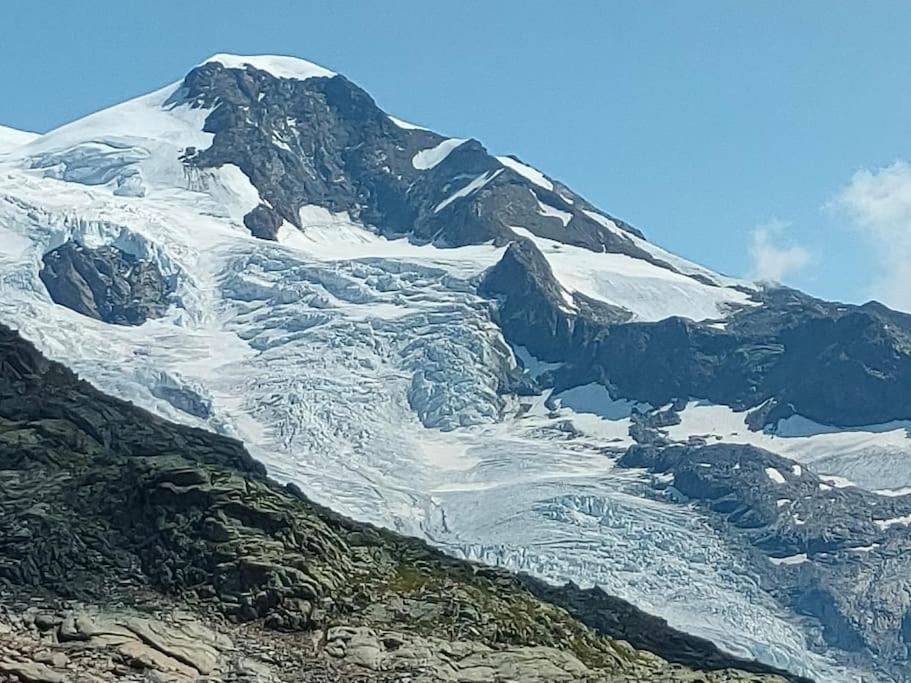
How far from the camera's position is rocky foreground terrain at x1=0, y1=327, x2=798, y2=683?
1916 inches

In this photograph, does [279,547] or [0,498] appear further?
[0,498]

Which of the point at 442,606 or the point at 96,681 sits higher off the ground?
the point at 442,606

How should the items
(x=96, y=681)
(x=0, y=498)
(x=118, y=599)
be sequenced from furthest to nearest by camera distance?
(x=0, y=498), (x=118, y=599), (x=96, y=681)

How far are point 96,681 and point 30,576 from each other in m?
10.4

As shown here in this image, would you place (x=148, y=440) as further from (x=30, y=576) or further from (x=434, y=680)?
(x=434, y=680)

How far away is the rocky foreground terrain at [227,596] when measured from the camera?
48656 mm

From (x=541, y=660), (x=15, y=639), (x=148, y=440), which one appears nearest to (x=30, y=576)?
(x=15, y=639)

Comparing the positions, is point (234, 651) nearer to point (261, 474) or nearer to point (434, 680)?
point (434, 680)

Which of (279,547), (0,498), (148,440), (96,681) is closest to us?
(96,681)

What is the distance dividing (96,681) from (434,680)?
10.0 metres

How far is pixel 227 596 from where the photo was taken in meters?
54.2

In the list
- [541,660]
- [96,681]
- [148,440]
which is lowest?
[96,681]

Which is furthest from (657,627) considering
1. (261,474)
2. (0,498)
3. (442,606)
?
(0,498)

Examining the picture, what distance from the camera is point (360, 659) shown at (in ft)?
167
